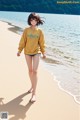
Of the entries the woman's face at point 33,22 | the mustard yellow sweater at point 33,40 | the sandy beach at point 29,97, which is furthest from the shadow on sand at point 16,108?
the woman's face at point 33,22

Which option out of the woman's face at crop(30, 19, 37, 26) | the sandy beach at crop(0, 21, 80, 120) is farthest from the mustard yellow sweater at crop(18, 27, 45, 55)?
the sandy beach at crop(0, 21, 80, 120)

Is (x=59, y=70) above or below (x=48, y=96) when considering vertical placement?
below

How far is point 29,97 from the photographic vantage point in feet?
16.7

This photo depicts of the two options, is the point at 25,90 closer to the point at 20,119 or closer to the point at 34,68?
the point at 34,68

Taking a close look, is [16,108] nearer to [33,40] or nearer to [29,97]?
[29,97]

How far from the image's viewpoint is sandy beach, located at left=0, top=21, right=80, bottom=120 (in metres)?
4.48

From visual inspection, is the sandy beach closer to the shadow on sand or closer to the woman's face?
the shadow on sand

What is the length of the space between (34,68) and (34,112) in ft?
2.13

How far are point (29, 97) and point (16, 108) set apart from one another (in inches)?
18.1

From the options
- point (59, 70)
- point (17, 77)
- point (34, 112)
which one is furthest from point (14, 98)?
point (59, 70)

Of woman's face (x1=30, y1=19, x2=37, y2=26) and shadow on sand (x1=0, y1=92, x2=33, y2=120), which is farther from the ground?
woman's face (x1=30, y1=19, x2=37, y2=26)

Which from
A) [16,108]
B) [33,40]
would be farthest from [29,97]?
[33,40]

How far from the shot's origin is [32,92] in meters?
5.00

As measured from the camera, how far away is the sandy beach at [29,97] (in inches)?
176
